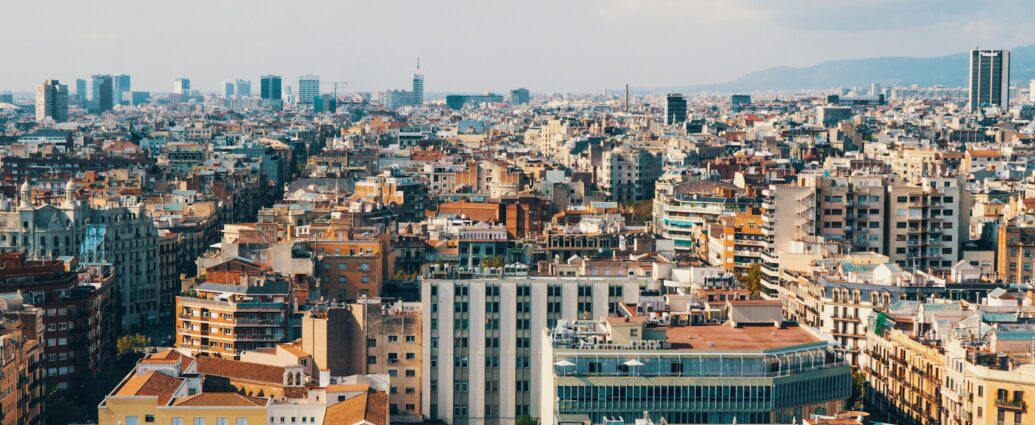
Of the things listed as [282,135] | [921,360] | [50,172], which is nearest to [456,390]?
[921,360]

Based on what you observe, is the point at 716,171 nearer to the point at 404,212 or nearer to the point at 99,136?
the point at 404,212

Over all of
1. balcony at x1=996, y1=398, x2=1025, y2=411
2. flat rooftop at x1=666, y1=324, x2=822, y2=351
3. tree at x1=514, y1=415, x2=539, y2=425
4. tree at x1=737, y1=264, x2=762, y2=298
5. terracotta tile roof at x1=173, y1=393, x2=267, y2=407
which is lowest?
tree at x1=514, y1=415, x2=539, y2=425

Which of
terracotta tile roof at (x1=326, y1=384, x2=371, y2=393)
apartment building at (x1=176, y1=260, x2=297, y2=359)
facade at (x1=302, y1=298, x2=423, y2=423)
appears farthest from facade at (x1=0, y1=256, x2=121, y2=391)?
terracotta tile roof at (x1=326, y1=384, x2=371, y2=393)

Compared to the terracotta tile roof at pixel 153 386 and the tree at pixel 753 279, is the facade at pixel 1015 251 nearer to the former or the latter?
the tree at pixel 753 279

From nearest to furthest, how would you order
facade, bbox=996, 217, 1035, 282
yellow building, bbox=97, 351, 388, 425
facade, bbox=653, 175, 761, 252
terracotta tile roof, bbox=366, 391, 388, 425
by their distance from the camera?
terracotta tile roof, bbox=366, 391, 388, 425
yellow building, bbox=97, 351, 388, 425
facade, bbox=996, 217, 1035, 282
facade, bbox=653, 175, 761, 252

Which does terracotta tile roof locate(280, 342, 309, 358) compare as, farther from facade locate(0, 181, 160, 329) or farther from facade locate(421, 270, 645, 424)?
facade locate(0, 181, 160, 329)

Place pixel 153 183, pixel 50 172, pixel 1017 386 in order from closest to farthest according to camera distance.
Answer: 1. pixel 1017 386
2. pixel 153 183
3. pixel 50 172

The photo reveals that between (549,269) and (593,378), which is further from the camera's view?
(549,269)
